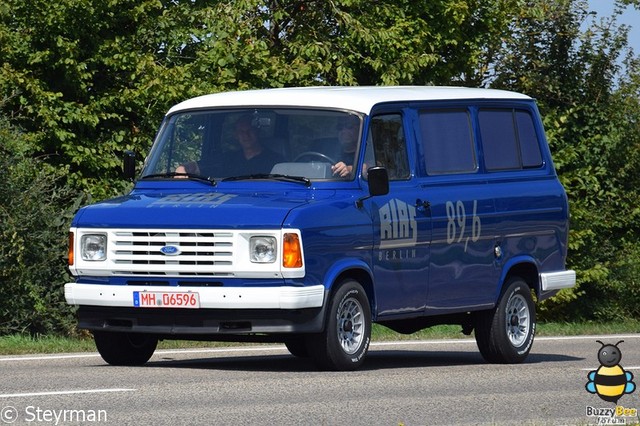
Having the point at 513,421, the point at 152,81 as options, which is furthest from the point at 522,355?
the point at 152,81

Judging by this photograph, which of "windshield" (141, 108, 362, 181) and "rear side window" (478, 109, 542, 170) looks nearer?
"windshield" (141, 108, 362, 181)

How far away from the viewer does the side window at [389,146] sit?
13.1 metres

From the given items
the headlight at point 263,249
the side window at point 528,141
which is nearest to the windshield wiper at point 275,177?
the headlight at point 263,249

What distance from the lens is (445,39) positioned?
104 feet

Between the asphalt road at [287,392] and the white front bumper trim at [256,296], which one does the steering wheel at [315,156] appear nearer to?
the white front bumper trim at [256,296]

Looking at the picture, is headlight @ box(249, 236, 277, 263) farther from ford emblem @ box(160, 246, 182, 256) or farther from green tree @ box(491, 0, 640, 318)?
green tree @ box(491, 0, 640, 318)

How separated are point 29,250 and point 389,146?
32.8ft

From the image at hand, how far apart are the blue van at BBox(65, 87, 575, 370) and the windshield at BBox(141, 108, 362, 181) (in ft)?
0.05

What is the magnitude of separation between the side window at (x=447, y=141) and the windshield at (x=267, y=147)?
40.2 inches

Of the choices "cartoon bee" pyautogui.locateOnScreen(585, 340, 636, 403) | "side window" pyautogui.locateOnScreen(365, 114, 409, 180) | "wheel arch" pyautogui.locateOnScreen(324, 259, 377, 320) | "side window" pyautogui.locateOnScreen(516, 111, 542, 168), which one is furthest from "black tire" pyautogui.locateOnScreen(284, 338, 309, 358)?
"cartoon bee" pyautogui.locateOnScreen(585, 340, 636, 403)

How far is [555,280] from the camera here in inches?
596

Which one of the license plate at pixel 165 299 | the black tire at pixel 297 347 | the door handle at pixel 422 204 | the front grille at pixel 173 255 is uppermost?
the door handle at pixel 422 204

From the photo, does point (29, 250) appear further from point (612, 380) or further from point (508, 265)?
point (612, 380)

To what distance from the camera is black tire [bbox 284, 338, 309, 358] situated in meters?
13.3
